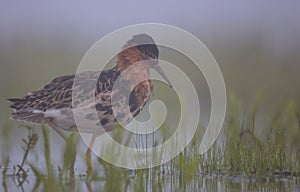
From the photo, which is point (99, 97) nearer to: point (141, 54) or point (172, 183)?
point (141, 54)

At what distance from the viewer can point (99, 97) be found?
4.95 metres

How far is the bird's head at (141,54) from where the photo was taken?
5.25m

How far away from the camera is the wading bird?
4953mm

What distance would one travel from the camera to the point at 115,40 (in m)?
8.49

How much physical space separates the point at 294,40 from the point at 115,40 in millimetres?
1966

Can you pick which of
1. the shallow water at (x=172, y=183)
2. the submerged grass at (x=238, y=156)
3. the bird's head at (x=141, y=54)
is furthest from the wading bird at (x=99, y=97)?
the shallow water at (x=172, y=183)

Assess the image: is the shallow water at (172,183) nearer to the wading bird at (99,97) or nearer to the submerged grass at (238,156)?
the submerged grass at (238,156)

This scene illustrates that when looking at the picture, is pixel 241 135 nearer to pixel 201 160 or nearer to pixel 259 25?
pixel 201 160

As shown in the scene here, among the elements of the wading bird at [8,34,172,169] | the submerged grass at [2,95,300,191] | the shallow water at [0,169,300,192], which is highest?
the wading bird at [8,34,172,169]

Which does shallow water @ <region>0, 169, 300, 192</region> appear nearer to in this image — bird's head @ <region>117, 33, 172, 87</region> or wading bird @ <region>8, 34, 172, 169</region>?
wading bird @ <region>8, 34, 172, 169</region>

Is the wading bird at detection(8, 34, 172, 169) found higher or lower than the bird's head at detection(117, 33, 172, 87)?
lower

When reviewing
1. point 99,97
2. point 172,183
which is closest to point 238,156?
point 172,183

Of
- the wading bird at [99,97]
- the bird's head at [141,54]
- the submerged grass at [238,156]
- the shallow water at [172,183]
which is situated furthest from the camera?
the bird's head at [141,54]

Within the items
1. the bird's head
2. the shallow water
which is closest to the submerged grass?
the shallow water
